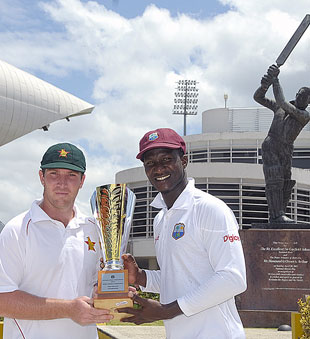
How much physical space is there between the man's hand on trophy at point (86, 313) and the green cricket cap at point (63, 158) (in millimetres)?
751

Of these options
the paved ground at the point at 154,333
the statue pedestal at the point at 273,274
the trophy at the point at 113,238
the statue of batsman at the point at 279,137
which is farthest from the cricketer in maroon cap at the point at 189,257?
the statue of batsman at the point at 279,137

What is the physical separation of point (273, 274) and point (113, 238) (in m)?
8.30

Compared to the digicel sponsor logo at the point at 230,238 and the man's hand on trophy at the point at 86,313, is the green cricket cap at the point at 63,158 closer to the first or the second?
the man's hand on trophy at the point at 86,313

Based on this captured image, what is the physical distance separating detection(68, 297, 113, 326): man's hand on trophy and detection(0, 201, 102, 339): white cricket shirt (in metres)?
0.21

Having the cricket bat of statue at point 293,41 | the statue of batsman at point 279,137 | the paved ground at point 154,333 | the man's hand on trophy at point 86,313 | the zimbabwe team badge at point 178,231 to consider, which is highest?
the cricket bat of statue at point 293,41

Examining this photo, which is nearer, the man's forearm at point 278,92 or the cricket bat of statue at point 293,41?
the man's forearm at point 278,92

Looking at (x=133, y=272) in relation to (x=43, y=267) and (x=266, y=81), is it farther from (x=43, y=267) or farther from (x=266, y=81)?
(x=266, y=81)

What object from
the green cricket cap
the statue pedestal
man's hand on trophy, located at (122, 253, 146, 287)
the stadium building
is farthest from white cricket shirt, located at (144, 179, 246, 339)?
the stadium building

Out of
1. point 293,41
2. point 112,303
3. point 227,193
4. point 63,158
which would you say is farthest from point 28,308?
point 227,193

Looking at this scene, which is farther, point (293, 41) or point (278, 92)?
point (293, 41)

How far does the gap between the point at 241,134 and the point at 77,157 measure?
4294 centimetres

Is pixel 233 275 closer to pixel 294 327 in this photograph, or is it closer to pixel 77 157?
pixel 77 157

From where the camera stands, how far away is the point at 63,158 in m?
3.19

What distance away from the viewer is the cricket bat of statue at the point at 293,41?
12.2 meters
